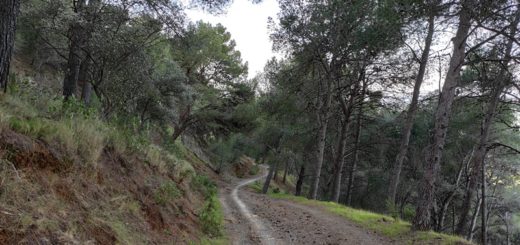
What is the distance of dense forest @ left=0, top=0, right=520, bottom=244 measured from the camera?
10.1 m

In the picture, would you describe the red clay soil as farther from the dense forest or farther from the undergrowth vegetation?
the undergrowth vegetation

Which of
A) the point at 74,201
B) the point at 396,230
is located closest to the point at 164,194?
the point at 74,201

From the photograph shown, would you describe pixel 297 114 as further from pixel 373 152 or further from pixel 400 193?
pixel 400 193

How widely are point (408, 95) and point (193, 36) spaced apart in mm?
13021

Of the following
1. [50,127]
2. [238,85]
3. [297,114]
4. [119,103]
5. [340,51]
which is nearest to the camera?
[50,127]

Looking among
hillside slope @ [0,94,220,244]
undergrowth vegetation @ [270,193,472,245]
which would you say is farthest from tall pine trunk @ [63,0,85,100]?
undergrowth vegetation @ [270,193,472,245]

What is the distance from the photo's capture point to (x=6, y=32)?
5.50 metres

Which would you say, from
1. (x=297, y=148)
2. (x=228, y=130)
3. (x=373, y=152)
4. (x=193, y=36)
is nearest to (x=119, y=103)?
(x=193, y=36)

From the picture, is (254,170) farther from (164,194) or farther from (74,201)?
(74,201)

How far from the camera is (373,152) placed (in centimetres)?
2861

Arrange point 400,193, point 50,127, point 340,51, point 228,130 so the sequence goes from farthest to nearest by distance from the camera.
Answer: point 228,130
point 400,193
point 340,51
point 50,127

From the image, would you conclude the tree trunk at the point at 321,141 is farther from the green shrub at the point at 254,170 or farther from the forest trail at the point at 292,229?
the green shrub at the point at 254,170

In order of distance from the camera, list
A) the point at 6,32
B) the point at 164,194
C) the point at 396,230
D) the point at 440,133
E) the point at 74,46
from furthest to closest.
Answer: the point at 74,46, the point at 396,230, the point at 440,133, the point at 164,194, the point at 6,32

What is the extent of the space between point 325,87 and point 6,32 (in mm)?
17667
